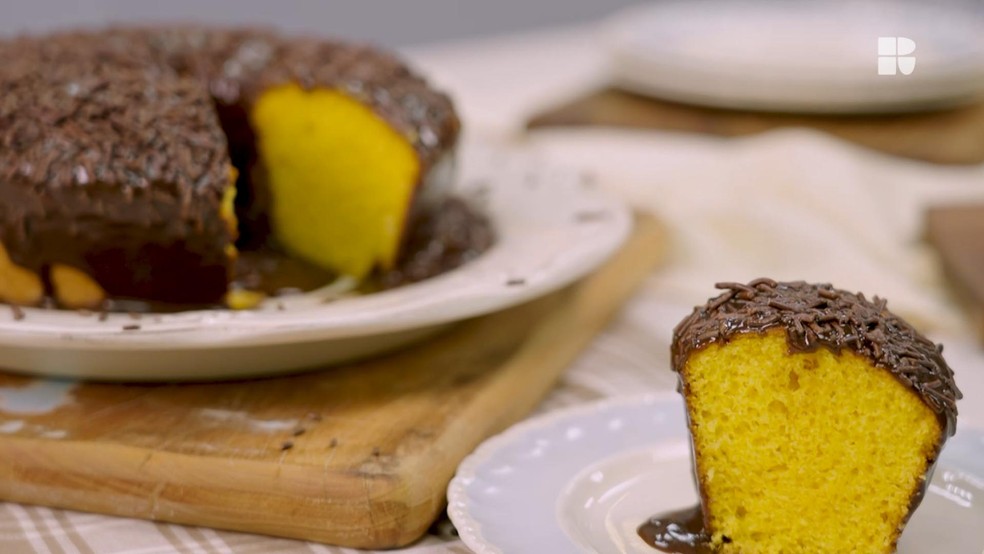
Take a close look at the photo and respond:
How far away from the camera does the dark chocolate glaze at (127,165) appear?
6.64ft

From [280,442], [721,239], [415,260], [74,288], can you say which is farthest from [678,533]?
[721,239]

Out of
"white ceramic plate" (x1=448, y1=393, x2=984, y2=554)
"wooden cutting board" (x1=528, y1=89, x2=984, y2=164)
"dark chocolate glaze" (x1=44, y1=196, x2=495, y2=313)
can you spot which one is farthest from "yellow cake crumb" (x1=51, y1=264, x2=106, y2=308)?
"wooden cutting board" (x1=528, y1=89, x2=984, y2=164)

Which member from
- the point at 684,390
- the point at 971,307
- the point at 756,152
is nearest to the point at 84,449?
the point at 684,390

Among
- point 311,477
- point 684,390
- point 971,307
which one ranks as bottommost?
point 971,307

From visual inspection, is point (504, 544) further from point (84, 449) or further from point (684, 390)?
point (84, 449)

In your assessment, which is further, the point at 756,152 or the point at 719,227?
the point at 756,152

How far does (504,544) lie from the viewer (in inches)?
57.1

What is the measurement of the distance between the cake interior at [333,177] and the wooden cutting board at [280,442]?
0.40 metres

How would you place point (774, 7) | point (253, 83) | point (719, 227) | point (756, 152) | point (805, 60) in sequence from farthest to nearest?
point (774, 7) < point (805, 60) < point (756, 152) < point (719, 227) < point (253, 83)

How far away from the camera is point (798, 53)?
12.6ft

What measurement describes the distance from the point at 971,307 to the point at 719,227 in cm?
72

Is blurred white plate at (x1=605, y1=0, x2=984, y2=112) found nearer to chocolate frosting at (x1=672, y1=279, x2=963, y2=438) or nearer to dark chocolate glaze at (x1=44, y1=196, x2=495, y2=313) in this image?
dark chocolate glaze at (x1=44, y1=196, x2=495, y2=313)

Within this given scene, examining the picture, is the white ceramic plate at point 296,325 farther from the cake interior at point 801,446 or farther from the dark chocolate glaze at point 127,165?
the cake interior at point 801,446

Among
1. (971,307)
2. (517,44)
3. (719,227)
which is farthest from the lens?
(517,44)
